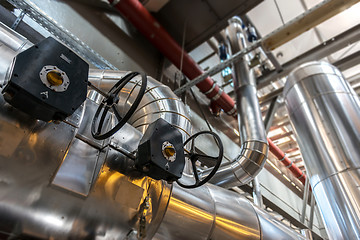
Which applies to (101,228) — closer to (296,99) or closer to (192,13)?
(296,99)

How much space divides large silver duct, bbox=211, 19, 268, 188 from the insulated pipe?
30 cm

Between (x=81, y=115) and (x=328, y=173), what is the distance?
145cm

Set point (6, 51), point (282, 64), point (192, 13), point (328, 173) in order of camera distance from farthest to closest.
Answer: point (282, 64)
point (192, 13)
point (328, 173)
point (6, 51)

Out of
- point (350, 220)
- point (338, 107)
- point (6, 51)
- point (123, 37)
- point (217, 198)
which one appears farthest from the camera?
point (123, 37)

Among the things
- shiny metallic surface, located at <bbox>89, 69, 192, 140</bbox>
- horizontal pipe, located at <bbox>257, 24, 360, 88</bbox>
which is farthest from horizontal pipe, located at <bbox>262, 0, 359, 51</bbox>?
shiny metallic surface, located at <bbox>89, 69, 192, 140</bbox>

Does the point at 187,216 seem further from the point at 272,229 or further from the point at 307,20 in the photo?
the point at 307,20

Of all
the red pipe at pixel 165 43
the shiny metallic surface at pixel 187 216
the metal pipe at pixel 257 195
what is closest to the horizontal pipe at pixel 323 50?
the red pipe at pixel 165 43

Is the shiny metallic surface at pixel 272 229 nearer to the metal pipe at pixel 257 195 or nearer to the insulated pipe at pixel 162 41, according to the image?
the metal pipe at pixel 257 195

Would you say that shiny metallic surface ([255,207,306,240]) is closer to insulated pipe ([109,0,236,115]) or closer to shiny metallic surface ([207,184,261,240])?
shiny metallic surface ([207,184,261,240])

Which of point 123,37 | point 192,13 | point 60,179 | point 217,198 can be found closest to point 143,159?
point 60,179

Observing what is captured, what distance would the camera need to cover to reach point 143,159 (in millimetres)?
761

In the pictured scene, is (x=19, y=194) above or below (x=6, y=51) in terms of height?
below

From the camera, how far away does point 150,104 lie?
45.2 inches

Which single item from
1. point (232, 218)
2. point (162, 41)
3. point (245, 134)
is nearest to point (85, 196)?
point (232, 218)
